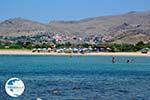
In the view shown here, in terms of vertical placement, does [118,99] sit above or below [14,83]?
below

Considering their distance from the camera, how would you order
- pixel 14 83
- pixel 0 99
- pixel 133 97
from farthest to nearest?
pixel 133 97, pixel 0 99, pixel 14 83

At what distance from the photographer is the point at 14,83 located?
1786cm

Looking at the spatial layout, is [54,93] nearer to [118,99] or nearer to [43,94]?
[43,94]

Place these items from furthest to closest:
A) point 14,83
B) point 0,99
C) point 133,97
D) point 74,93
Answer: point 74,93, point 133,97, point 0,99, point 14,83

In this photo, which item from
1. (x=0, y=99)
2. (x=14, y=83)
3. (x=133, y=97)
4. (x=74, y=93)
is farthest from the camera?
(x=74, y=93)

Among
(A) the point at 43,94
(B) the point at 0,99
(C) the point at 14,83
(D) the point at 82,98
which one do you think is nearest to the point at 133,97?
(D) the point at 82,98

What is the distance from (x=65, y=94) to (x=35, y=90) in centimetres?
402

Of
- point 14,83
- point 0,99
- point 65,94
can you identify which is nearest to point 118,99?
point 65,94

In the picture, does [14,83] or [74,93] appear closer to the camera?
[14,83]

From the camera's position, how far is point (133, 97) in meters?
38.2

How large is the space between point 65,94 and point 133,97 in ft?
16.8

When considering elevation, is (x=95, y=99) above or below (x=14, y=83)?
below

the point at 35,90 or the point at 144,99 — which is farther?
the point at 35,90

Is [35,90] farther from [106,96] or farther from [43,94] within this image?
[106,96]
